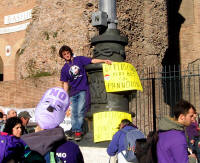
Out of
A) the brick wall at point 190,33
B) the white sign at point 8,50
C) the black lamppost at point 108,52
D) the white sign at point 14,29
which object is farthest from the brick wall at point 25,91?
the brick wall at point 190,33

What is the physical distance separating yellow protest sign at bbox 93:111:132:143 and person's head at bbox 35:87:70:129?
2.12 metres

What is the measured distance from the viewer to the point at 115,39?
A: 4711 millimetres

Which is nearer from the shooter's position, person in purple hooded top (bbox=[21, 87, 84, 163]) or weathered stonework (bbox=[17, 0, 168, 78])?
person in purple hooded top (bbox=[21, 87, 84, 163])

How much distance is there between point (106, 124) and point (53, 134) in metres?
2.30

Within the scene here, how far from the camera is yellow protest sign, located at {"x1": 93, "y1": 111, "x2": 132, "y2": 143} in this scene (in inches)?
182

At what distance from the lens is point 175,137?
288 cm

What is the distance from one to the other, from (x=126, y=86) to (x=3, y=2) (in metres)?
19.5

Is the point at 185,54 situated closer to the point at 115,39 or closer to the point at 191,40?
the point at 191,40

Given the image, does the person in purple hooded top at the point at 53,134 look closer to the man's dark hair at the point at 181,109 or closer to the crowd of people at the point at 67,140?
the crowd of people at the point at 67,140

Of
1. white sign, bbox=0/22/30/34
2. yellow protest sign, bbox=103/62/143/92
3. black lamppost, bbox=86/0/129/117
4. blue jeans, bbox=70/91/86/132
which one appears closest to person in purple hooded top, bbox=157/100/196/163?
yellow protest sign, bbox=103/62/143/92

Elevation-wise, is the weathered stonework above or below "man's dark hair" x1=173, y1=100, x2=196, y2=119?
above

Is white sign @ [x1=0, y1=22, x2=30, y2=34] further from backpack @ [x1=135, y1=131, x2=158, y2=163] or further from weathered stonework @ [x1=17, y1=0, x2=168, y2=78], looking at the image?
backpack @ [x1=135, y1=131, x2=158, y2=163]

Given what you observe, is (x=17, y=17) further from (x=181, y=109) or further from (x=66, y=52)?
(x=181, y=109)

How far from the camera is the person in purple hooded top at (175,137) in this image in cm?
283
